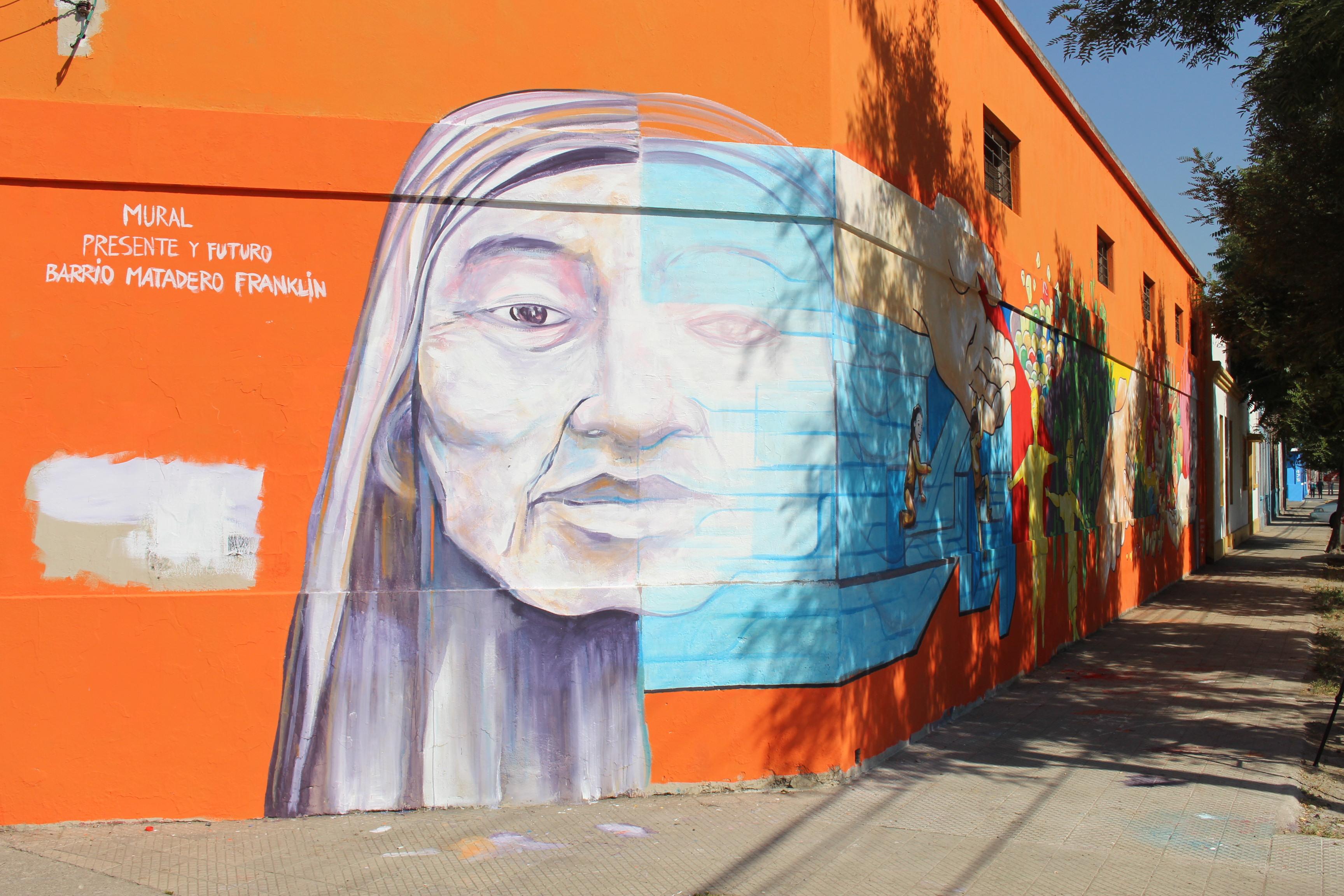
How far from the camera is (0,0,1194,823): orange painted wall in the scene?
18.9 feet

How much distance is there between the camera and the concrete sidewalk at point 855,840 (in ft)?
16.1

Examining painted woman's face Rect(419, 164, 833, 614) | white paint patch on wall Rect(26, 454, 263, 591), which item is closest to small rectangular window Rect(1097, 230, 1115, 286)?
painted woman's face Rect(419, 164, 833, 614)

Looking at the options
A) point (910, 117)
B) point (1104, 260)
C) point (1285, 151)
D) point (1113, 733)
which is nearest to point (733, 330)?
point (910, 117)

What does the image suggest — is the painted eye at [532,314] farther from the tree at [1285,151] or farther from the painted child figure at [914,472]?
the tree at [1285,151]

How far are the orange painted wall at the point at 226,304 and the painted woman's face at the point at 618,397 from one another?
694mm

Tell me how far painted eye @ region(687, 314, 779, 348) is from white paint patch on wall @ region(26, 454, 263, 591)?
2.79 metres

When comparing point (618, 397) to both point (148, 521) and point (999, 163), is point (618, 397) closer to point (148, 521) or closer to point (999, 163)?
point (148, 521)

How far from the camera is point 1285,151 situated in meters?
10.8

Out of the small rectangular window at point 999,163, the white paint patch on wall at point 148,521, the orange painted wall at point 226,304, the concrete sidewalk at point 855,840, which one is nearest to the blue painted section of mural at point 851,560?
the orange painted wall at point 226,304

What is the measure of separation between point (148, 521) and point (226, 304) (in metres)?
1.33

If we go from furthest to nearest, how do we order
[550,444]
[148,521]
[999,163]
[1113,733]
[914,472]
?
[999,163], [1113,733], [914,472], [550,444], [148,521]

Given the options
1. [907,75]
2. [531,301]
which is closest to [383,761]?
[531,301]

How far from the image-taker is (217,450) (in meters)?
5.97

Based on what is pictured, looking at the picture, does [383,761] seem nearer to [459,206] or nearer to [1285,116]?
[459,206]
